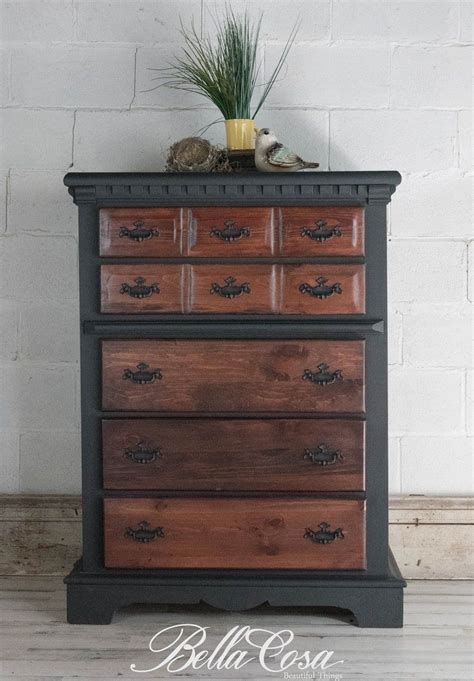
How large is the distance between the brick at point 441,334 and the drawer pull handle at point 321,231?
0.67 m

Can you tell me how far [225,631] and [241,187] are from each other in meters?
1.36

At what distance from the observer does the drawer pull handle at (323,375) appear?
8.45ft

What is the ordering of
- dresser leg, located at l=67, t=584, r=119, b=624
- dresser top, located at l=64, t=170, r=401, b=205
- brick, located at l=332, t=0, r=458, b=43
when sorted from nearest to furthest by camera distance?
1. dresser top, located at l=64, t=170, r=401, b=205
2. dresser leg, located at l=67, t=584, r=119, b=624
3. brick, located at l=332, t=0, r=458, b=43

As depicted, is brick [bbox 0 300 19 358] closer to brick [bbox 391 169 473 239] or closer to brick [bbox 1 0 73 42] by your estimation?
brick [bbox 1 0 73 42]

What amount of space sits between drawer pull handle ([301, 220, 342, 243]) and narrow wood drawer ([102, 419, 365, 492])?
0.56m

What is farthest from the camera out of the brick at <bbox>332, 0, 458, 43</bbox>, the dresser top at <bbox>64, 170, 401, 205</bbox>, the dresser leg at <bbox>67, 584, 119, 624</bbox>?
the brick at <bbox>332, 0, 458, 43</bbox>

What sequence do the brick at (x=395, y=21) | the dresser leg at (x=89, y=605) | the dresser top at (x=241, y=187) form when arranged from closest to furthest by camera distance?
the dresser top at (x=241, y=187)
the dresser leg at (x=89, y=605)
the brick at (x=395, y=21)

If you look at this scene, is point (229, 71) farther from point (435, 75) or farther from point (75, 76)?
point (435, 75)

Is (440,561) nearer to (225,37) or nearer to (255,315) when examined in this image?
(255,315)

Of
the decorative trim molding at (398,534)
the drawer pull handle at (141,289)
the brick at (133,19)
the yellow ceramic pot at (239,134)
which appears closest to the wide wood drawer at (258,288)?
the drawer pull handle at (141,289)

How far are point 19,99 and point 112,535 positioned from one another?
163 centimetres

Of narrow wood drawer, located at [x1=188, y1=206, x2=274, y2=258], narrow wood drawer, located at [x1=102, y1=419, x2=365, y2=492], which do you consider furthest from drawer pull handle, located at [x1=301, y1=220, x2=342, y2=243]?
narrow wood drawer, located at [x1=102, y1=419, x2=365, y2=492]

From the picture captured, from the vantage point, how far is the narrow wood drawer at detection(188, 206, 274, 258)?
2574 mm

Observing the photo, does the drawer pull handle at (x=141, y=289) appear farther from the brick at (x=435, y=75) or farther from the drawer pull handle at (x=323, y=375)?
the brick at (x=435, y=75)
